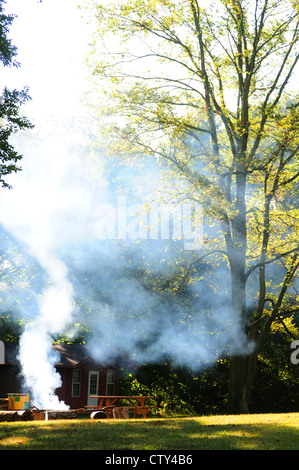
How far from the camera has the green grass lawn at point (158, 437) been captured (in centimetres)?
834

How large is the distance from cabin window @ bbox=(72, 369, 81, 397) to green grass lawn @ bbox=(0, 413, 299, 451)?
54.0 feet

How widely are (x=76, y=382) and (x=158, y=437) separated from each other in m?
19.0

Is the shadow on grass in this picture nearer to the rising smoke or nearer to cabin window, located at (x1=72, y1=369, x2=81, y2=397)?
the rising smoke

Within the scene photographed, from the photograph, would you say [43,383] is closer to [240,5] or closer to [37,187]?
[37,187]

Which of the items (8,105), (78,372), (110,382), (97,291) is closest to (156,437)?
(8,105)

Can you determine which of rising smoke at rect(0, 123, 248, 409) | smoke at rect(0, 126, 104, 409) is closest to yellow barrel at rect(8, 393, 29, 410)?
smoke at rect(0, 126, 104, 409)

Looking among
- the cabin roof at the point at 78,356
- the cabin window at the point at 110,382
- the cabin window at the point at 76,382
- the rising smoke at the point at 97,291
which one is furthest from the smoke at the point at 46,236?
the cabin window at the point at 110,382

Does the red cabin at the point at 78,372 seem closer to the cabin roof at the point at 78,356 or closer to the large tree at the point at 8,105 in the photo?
the cabin roof at the point at 78,356

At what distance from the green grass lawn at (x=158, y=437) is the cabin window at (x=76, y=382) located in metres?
16.4

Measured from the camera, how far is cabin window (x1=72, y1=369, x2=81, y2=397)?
1077 inches

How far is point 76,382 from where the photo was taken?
27516 millimetres

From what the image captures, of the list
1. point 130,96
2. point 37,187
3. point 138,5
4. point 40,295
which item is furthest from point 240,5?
point 40,295

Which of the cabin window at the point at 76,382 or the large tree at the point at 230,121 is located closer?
the large tree at the point at 230,121

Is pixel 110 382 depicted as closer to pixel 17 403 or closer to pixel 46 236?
pixel 46 236
